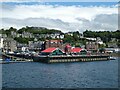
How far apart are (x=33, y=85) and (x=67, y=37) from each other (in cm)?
15054

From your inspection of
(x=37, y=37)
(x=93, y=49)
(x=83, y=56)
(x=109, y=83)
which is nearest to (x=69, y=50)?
(x=83, y=56)

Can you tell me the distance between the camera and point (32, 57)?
9788 cm

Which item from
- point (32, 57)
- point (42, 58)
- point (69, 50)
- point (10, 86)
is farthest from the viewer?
point (69, 50)

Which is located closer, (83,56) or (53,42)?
(83,56)

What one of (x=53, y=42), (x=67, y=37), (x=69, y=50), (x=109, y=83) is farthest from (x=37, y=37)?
(x=109, y=83)

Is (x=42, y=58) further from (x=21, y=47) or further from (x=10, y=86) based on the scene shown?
(x=21, y=47)

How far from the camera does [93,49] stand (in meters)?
153

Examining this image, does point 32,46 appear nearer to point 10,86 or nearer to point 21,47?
point 21,47

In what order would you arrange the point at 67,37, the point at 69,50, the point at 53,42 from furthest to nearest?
the point at 67,37 < the point at 53,42 < the point at 69,50

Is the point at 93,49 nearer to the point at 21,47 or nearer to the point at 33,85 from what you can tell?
the point at 21,47

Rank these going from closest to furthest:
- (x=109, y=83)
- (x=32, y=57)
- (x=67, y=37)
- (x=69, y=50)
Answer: (x=109, y=83) < (x=32, y=57) < (x=69, y=50) < (x=67, y=37)

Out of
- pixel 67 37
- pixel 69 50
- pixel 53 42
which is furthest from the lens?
pixel 67 37

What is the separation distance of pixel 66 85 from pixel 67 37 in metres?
150

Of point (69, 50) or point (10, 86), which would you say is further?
point (69, 50)
